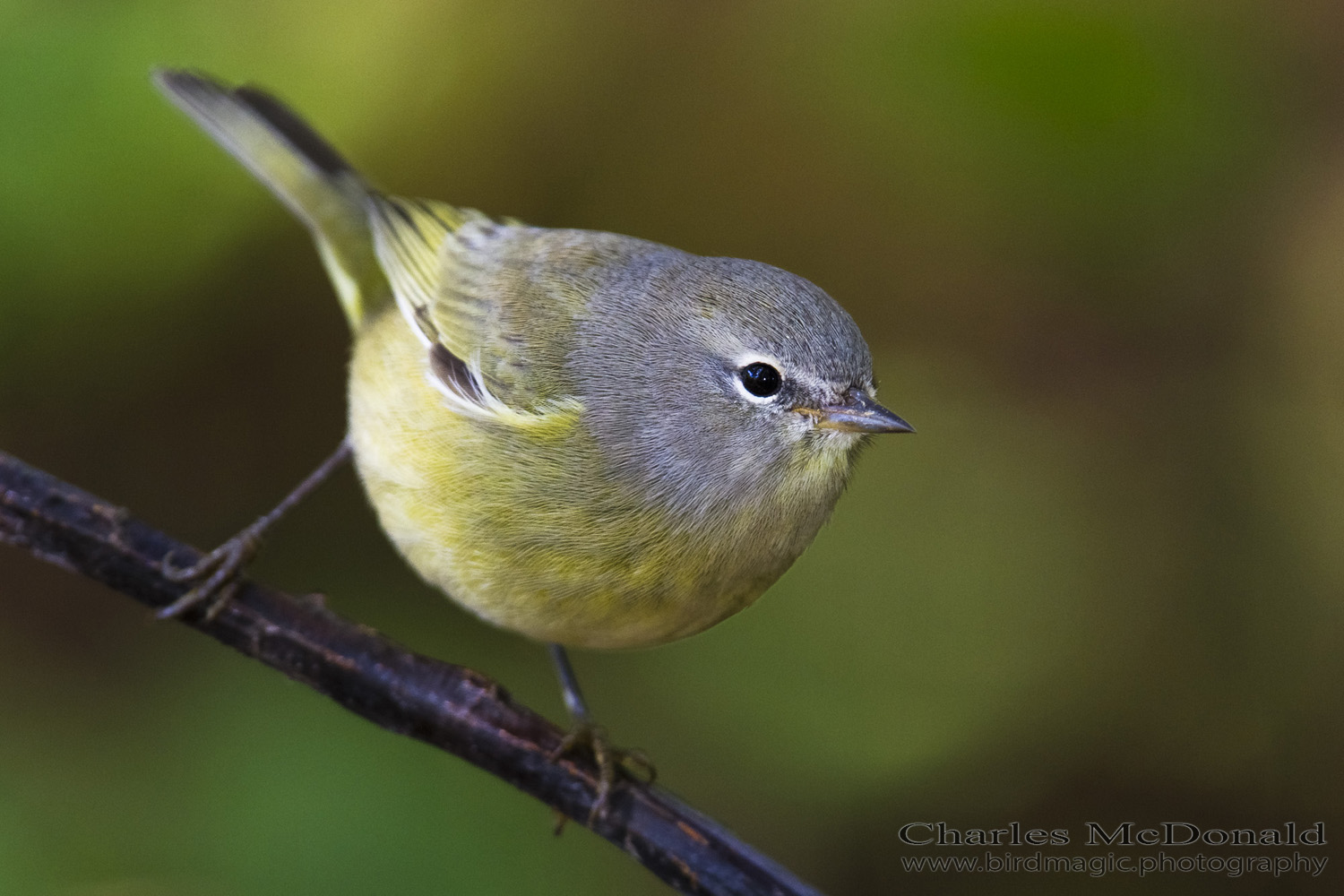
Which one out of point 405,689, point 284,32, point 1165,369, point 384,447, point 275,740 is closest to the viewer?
point 405,689

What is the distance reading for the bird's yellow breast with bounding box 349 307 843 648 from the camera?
84.7 inches

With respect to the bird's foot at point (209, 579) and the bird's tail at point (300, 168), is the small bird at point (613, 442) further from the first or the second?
the bird's tail at point (300, 168)

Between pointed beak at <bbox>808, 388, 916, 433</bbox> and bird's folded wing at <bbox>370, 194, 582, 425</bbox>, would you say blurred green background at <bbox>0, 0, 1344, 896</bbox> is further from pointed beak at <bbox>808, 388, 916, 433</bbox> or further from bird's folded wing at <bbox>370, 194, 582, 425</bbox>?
pointed beak at <bbox>808, 388, 916, 433</bbox>

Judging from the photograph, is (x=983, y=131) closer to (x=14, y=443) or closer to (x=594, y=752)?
(x=594, y=752)

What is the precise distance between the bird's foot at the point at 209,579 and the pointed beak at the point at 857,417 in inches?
54.0

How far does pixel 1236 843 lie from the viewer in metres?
3.15

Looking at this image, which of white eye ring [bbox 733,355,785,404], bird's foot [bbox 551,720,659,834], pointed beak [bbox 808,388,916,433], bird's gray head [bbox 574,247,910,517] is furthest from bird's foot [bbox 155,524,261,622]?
pointed beak [bbox 808,388,916,433]

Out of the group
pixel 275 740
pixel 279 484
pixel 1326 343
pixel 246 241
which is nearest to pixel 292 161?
pixel 246 241

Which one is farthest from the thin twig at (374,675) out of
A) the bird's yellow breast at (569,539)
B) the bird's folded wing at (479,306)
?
the bird's folded wing at (479,306)

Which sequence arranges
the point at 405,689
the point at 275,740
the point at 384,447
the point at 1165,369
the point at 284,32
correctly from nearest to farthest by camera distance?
the point at 405,689 < the point at 384,447 < the point at 275,740 < the point at 284,32 < the point at 1165,369

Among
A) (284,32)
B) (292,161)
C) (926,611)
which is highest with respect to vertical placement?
(284,32)

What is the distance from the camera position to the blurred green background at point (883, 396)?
3.04 meters

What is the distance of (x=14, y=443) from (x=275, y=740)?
1268 mm

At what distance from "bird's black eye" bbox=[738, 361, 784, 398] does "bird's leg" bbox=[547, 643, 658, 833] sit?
0.91 meters
